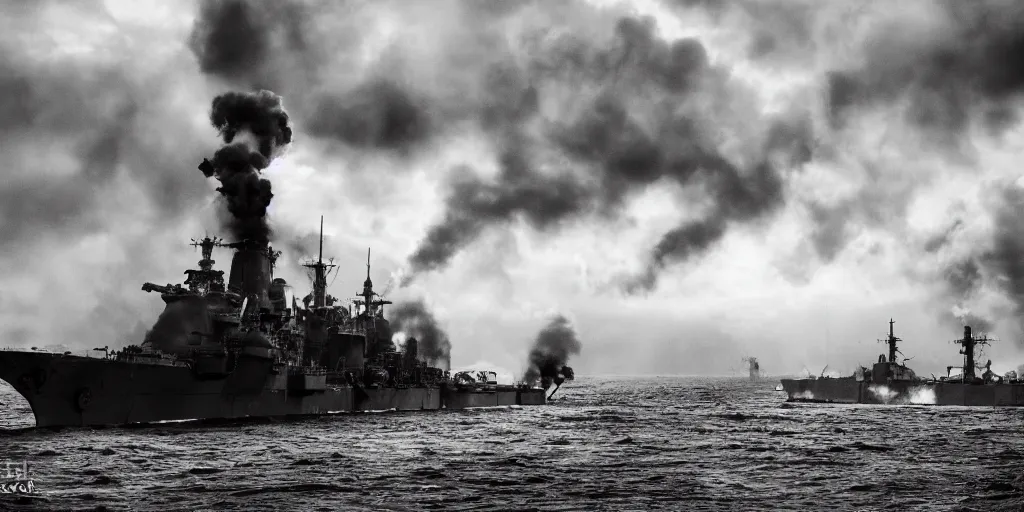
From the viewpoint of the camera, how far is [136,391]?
6225 centimetres

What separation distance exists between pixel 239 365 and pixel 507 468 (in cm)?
3093

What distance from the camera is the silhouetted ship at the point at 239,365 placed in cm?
5997

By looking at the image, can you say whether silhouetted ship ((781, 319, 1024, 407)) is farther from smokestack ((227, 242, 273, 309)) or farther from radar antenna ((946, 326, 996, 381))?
smokestack ((227, 242, 273, 309))

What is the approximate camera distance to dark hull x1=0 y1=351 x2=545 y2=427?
58719 millimetres

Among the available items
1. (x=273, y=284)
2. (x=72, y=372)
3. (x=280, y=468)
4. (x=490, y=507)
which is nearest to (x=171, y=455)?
(x=280, y=468)

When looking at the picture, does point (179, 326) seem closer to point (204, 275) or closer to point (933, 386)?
point (204, 275)

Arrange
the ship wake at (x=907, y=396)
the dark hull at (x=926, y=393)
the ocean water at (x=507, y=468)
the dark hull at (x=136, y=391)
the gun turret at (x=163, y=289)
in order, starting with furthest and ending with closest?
the ship wake at (x=907, y=396), the dark hull at (x=926, y=393), the gun turret at (x=163, y=289), the dark hull at (x=136, y=391), the ocean water at (x=507, y=468)

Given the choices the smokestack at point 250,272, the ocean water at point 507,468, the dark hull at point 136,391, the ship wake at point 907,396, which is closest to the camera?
the ocean water at point 507,468

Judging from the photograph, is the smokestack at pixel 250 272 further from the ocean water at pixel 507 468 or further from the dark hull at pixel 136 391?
the ocean water at pixel 507 468

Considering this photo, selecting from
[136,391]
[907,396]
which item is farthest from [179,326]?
[907,396]

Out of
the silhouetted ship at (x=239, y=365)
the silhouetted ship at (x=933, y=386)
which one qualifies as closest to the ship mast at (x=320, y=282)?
the silhouetted ship at (x=239, y=365)

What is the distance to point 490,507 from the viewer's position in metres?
34.5

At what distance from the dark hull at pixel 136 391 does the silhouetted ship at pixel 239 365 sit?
2.8 inches

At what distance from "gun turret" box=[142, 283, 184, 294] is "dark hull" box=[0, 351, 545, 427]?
7780 millimetres
